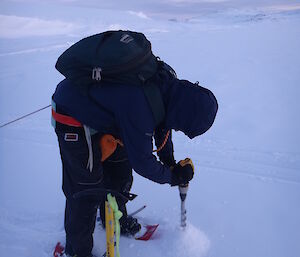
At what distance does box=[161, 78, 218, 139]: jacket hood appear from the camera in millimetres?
1575

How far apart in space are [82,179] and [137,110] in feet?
2.12

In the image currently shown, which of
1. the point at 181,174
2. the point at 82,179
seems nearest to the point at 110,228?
the point at 82,179

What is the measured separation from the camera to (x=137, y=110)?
1.53 metres

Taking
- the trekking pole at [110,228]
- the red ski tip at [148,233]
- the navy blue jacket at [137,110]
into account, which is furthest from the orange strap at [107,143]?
the red ski tip at [148,233]

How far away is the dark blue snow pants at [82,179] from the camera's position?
1.82 meters

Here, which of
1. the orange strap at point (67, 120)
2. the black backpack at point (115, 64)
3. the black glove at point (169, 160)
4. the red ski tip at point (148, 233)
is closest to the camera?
the black backpack at point (115, 64)

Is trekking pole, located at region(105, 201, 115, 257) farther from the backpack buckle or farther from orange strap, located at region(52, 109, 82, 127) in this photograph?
the backpack buckle

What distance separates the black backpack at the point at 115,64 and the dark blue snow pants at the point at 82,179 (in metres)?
0.36

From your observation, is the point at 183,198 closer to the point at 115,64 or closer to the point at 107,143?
the point at 107,143

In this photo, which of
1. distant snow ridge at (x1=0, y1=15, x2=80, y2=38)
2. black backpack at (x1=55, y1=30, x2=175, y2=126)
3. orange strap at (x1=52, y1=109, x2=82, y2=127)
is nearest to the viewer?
black backpack at (x1=55, y1=30, x2=175, y2=126)

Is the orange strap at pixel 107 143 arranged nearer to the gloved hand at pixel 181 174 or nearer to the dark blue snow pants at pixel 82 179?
the dark blue snow pants at pixel 82 179

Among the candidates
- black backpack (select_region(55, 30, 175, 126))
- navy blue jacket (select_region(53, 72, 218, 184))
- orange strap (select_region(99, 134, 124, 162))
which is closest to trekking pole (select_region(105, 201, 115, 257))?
orange strap (select_region(99, 134, 124, 162))

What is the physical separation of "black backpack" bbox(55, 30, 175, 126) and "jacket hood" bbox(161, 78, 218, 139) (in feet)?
0.18

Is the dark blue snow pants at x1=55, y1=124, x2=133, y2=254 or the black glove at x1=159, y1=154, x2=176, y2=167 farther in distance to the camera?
the black glove at x1=159, y1=154, x2=176, y2=167
